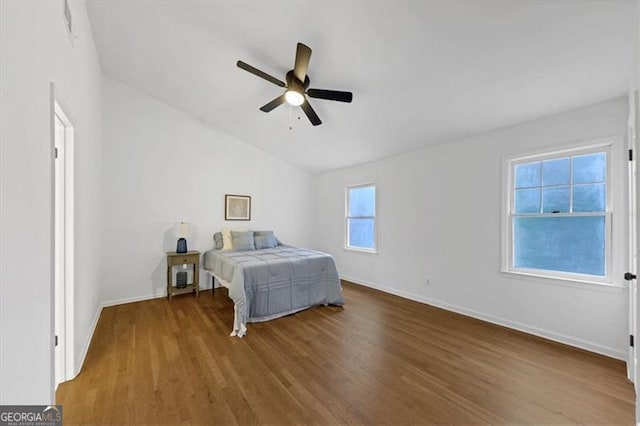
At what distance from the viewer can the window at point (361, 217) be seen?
5082mm

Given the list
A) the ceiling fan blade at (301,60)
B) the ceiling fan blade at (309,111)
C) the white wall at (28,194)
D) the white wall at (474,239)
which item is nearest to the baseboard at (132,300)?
the white wall at (28,194)

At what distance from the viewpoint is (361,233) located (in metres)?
5.30

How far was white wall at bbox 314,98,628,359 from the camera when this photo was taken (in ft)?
8.43

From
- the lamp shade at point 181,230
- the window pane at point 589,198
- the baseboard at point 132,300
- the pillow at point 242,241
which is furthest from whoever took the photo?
the pillow at point 242,241

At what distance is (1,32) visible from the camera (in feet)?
3.14


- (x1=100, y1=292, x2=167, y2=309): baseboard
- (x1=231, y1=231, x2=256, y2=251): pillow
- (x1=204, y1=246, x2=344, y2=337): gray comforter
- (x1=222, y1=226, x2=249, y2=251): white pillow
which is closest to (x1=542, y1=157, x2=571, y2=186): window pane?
(x1=204, y1=246, x2=344, y2=337): gray comforter

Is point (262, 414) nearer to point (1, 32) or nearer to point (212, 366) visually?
point (212, 366)

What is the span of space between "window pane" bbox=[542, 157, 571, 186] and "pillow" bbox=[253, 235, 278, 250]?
417cm

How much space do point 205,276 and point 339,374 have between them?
334 cm

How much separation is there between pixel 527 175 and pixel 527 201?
31 centimetres

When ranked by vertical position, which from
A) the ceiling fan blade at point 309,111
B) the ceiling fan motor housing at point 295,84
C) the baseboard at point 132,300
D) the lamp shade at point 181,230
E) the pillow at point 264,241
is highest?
the ceiling fan motor housing at point 295,84

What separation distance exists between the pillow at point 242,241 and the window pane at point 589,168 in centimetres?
451

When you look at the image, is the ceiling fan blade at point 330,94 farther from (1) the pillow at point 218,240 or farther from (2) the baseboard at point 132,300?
(2) the baseboard at point 132,300

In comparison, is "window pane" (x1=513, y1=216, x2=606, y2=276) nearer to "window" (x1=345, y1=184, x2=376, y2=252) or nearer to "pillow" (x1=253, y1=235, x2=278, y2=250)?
"window" (x1=345, y1=184, x2=376, y2=252)
